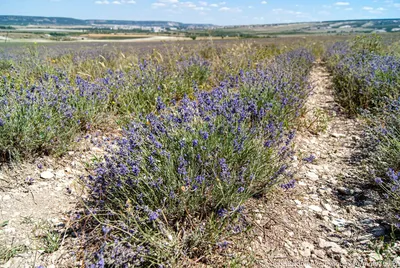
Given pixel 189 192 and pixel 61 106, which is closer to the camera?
pixel 189 192

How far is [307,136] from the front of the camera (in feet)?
12.1

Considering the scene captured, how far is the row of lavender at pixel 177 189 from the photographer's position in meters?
1.68

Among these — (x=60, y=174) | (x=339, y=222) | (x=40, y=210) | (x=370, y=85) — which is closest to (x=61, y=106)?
(x=60, y=174)

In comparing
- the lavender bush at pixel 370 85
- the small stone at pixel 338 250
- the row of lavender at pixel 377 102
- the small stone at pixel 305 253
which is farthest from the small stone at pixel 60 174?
the lavender bush at pixel 370 85

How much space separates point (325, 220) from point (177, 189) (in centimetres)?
117

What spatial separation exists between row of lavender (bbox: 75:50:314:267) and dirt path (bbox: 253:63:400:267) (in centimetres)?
23

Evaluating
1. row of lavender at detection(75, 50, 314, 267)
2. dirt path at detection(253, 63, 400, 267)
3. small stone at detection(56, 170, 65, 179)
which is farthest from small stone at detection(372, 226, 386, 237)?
small stone at detection(56, 170, 65, 179)

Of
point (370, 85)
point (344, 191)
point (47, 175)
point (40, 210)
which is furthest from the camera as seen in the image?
point (370, 85)

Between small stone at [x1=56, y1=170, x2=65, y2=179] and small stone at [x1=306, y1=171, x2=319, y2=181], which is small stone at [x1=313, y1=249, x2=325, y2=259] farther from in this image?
small stone at [x1=56, y1=170, x2=65, y2=179]

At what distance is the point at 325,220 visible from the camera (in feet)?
6.90

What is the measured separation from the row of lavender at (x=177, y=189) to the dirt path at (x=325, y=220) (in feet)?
0.75

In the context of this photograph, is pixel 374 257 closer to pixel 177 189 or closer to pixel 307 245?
pixel 307 245

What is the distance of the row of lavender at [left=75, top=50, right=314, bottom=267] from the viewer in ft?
5.51

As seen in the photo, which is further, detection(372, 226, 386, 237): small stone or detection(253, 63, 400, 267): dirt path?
detection(372, 226, 386, 237): small stone
